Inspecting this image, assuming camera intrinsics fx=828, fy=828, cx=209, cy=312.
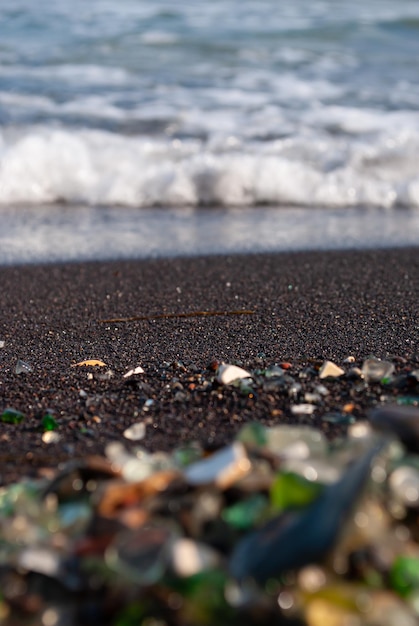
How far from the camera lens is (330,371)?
193cm

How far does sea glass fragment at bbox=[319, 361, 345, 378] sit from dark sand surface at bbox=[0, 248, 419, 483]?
0.05m

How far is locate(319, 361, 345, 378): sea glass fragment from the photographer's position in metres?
1.92

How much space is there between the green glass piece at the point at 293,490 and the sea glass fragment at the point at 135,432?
64 cm

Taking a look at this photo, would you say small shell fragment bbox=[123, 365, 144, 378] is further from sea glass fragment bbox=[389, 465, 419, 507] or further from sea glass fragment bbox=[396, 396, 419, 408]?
sea glass fragment bbox=[389, 465, 419, 507]

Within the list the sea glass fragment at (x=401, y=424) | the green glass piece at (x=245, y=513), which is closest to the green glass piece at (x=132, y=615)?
the green glass piece at (x=245, y=513)

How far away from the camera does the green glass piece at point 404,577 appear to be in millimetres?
969

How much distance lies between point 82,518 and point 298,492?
280mm

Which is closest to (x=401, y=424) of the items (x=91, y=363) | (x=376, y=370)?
(x=376, y=370)

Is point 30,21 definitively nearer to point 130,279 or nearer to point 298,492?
point 130,279

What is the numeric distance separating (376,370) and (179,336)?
2.44ft

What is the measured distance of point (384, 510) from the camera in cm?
104

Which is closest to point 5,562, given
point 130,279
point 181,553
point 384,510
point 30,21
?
point 181,553

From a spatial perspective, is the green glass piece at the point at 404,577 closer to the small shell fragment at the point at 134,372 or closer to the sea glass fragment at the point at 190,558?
the sea glass fragment at the point at 190,558

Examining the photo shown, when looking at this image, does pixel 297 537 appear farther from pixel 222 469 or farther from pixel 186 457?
pixel 186 457
